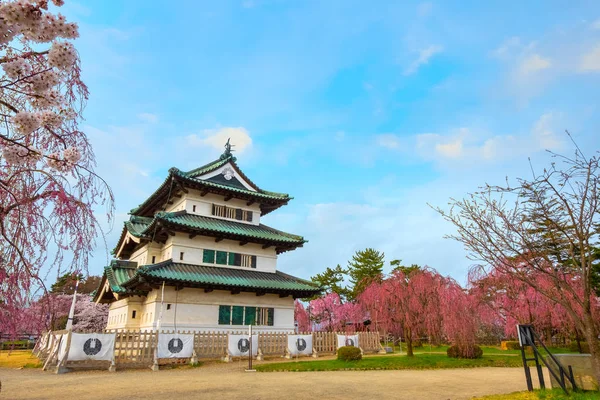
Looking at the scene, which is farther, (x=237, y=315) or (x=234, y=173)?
(x=234, y=173)

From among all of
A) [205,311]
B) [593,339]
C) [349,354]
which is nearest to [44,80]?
[593,339]

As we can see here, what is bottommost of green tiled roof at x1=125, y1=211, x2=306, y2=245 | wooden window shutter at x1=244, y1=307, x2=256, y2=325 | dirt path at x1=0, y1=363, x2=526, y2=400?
dirt path at x1=0, y1=363, x2=526, y2=400

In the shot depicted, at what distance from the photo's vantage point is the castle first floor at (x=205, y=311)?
73.6 feet

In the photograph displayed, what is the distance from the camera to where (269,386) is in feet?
38.7

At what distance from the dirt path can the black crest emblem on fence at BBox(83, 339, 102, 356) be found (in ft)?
4.26

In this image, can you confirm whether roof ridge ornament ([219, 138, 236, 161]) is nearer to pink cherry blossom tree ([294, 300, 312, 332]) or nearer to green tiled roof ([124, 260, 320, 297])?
green tiled roof ([124, 260, 320, 297])

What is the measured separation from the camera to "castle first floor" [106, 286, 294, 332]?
22.4 m

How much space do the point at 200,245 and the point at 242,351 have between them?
25.2 ft

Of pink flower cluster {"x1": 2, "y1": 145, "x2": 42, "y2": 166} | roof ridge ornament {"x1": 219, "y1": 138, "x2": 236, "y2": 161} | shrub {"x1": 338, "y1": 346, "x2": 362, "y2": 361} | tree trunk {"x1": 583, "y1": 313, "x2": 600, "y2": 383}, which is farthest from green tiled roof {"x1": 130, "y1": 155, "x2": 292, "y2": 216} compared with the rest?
tree trunk {"x1": 583, "y1": 313, "x2": 600, "y2": 383}

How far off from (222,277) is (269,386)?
41.6 ft

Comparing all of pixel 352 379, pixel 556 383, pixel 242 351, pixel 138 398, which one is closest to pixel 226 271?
pixel 242 351

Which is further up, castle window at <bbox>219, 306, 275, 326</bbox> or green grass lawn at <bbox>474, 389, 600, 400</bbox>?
castle window at <bbox>219, 306, 275, 326</bbox>

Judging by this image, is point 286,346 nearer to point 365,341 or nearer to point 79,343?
point 365,341

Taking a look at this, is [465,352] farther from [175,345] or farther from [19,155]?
[19,155]
